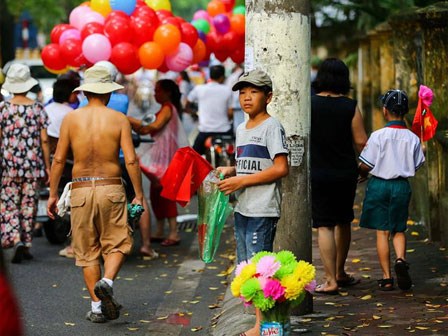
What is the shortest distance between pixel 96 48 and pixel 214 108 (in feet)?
16.6

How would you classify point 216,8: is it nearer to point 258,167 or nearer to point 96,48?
point 96,48

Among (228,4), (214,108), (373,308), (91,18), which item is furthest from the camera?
(214,108)

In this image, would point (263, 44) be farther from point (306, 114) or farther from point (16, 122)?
point (16, 122)

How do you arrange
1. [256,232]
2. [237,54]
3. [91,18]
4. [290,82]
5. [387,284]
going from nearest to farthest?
[256,232] → [290,82] → [387,284] → [91,18] → [237,54]

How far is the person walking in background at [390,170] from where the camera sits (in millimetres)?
8414

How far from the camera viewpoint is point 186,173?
24.3ft

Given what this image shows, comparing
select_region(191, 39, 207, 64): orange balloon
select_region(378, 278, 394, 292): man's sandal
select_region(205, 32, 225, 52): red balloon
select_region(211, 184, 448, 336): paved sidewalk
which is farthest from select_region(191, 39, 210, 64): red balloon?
select_region(378, 278, 394, 292): man's sandal

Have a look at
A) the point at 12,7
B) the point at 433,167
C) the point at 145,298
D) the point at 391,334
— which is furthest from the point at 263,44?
the point at 12,7

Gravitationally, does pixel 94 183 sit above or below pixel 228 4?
below

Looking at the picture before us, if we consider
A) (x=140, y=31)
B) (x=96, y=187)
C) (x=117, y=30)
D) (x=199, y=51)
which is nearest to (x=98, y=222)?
(x=96, y=187)

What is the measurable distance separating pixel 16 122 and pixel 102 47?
49.2 inches

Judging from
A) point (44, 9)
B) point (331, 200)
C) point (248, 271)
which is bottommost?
point (248, 271)

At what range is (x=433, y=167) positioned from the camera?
36.3ft

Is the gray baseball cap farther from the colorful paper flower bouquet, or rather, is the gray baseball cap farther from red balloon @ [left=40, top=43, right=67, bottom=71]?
red balloon @ [left=40, top=43, right=67, bottom=71]
